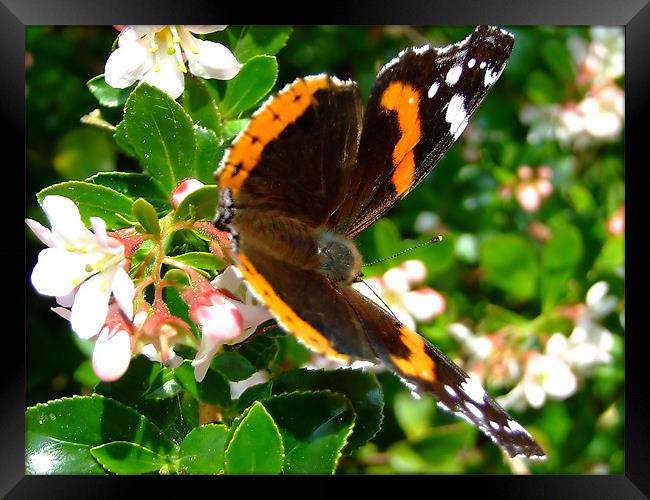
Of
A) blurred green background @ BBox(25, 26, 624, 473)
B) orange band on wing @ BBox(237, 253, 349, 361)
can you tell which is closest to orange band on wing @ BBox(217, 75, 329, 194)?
orange band on wing @ BBox(237, 253, 349, 361)

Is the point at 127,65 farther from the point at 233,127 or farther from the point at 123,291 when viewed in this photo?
the point at 123,291

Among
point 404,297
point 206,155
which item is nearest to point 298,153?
point 206,155

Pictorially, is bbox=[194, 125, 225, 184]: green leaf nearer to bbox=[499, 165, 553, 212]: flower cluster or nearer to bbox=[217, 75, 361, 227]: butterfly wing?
bbox=[217, 75, 361, 227]: butterfly wing

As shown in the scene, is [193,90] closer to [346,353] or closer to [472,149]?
[346,353]

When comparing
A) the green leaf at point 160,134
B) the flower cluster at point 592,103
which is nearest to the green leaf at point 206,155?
the green leaf at point 160,134

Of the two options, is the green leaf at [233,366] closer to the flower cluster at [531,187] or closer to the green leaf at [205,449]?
the green leaf at [205,449]
